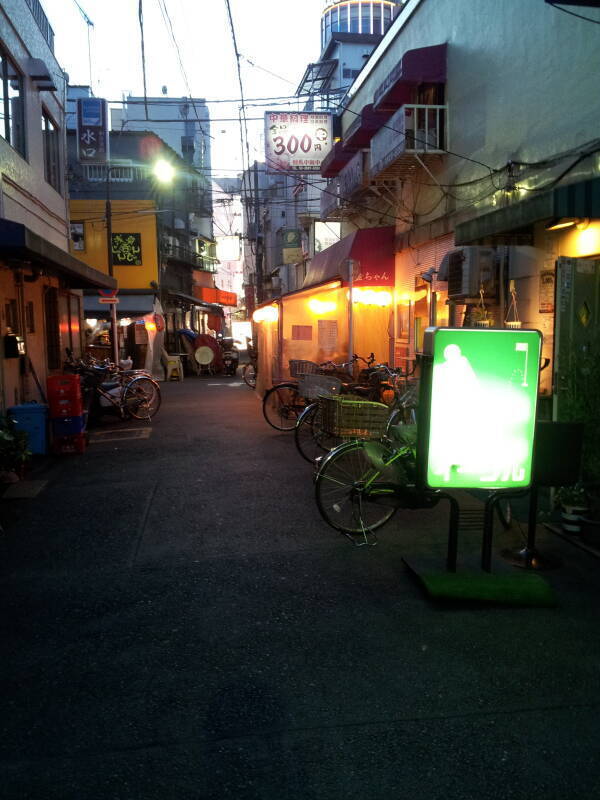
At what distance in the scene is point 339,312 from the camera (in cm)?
1722

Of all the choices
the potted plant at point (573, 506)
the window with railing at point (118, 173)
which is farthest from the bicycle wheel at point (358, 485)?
the window with railing at point (118, 173)

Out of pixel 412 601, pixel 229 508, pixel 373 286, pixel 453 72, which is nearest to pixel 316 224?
pixel 373 286

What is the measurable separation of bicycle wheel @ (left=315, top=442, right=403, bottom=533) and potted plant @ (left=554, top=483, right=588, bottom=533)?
1591 mm

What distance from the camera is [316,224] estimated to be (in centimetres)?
2983

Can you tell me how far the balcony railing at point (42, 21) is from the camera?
45.2 ft

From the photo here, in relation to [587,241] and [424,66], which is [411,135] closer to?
[424,66]

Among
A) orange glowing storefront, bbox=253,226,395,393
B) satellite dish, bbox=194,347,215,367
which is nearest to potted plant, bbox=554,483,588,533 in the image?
orange glowing storefront, bbox=253,226,395,393

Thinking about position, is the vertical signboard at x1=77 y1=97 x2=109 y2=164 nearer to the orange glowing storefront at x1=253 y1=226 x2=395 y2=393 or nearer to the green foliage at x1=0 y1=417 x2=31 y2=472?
the orange glowing storefront at x1=253 y1=226 x2=395 y2=393

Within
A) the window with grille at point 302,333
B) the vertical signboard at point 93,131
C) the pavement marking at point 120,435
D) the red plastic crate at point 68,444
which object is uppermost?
the vertical signboard at point 93,131

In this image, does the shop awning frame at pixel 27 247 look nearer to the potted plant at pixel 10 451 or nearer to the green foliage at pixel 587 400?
the potted plant at pixel 10 451

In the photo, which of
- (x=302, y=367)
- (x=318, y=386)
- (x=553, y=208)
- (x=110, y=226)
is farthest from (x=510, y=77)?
(x=110, y=226)

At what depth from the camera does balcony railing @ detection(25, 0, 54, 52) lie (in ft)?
45.2

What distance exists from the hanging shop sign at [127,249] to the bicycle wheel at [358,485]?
95.8 ft

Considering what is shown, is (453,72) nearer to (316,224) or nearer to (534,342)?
(534,342)
